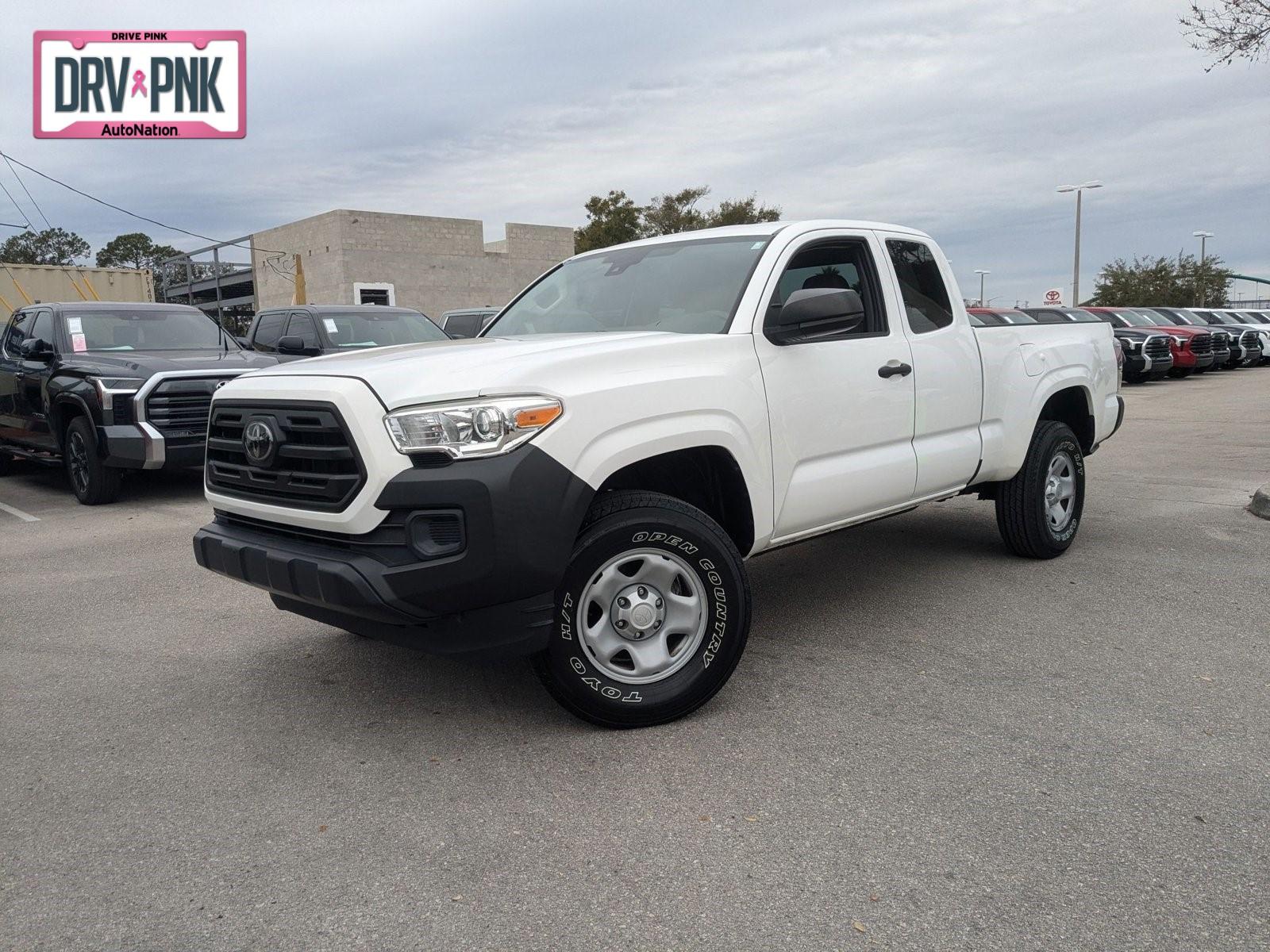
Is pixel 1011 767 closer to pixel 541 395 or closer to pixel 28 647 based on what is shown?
pixel 541 395

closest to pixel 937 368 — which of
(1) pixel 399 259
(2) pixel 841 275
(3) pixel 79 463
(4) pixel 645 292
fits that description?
(2) pixel 841 275

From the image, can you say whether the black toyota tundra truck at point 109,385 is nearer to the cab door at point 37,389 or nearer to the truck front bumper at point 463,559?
the cab door at point 37,389

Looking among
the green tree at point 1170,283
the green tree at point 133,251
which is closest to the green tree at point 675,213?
the green tree at point 1170,283

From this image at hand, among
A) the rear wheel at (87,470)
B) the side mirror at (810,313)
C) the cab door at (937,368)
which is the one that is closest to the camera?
the side mirror at (810,313)

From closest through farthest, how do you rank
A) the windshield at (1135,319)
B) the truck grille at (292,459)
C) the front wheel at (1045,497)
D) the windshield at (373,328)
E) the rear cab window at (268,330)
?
the truck grille at (292,459), the front wheel at (1045,497), the windshield at (373,328), the rear cab window at (268,330), the windshield at (1135,319)

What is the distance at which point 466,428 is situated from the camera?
3291mm

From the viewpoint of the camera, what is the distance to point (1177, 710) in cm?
377

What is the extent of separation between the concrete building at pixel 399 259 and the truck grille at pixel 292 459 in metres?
34.7

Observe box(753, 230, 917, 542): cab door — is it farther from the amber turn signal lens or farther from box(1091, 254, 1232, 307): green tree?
box(1091, 254, 1232, 307): green tree

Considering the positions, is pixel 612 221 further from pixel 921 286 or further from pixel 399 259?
pixel 921 286

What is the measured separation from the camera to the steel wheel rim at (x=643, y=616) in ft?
11.8

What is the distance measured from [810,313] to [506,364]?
1.33 m

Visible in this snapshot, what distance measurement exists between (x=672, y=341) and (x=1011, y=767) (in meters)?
1.89

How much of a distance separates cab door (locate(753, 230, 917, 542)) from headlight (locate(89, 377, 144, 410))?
6639 millimetres
